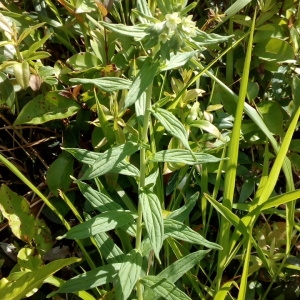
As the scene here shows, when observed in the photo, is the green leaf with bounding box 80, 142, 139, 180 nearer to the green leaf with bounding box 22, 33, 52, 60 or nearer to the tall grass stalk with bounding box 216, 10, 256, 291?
the tall grass stalk with bounding box 216, 10, 256, 291

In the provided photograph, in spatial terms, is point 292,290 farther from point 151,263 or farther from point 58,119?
point 58,119

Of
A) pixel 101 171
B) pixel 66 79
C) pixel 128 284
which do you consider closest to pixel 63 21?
pixel 66 79

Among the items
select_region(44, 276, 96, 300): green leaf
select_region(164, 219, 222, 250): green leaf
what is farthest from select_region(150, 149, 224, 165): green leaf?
select_region(44, 276, 96, 300): green leaf

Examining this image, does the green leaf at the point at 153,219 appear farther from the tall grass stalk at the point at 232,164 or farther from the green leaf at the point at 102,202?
the tall grass stalk at the point at 232,164

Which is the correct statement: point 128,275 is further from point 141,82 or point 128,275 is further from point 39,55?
point 39,55

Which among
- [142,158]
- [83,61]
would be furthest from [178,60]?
[83,61]
